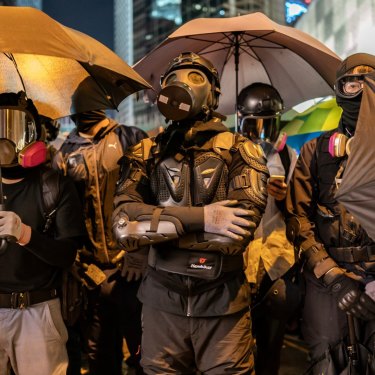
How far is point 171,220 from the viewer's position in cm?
231

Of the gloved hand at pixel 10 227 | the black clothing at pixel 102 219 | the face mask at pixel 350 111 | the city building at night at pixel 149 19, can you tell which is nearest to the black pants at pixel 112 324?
the black clothing at pixel 102 219

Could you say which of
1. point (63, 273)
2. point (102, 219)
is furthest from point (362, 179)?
point (102, 219)

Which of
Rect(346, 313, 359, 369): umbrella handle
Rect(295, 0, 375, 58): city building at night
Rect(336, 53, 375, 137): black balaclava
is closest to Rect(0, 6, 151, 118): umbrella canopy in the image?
Rect(336, 53, 375, 137): black balaclava

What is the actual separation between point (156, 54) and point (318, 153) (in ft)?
4.65

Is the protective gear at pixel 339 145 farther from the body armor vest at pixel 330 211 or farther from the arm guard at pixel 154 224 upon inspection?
the arm guard at pixel 154 224

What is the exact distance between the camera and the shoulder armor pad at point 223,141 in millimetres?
2592

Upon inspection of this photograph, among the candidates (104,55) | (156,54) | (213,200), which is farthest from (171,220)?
(156,54)

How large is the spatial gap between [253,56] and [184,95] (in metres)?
1.81

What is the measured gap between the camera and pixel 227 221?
2.29 meters

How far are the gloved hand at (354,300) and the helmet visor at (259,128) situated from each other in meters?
1.67

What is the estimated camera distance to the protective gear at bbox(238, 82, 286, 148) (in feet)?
13.1

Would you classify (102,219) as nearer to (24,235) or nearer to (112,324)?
(112,324)

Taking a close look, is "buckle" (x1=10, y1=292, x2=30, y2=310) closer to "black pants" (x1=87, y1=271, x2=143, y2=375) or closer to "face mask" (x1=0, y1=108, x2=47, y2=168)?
"face mask" (x1=0, y1=108, x2=47, y2=168)

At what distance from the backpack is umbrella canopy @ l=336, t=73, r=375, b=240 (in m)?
1.54
